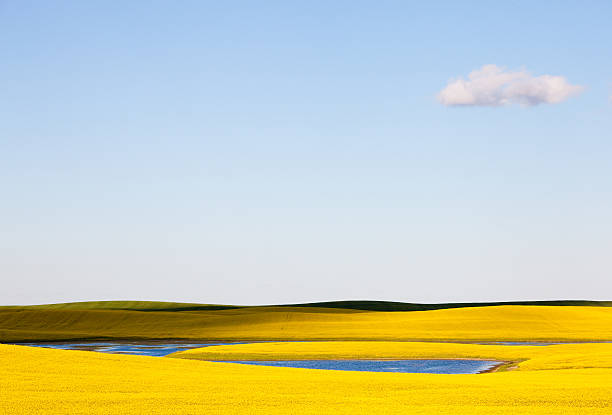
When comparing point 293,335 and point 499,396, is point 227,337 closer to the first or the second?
point 293,335

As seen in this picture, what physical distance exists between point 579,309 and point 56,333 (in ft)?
193

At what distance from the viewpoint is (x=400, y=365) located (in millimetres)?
51906

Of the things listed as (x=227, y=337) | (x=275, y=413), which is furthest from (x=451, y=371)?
(x=227, y=337)

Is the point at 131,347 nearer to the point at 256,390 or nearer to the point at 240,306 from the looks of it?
the point at 256,390

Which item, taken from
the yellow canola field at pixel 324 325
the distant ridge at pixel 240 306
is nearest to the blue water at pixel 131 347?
the yellow canola field at pixel 324 325

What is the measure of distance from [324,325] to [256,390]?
62.1 meters

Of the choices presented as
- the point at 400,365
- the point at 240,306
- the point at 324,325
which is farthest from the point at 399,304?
the point at 400,365

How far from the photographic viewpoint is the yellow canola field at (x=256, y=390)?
2475 centimetres

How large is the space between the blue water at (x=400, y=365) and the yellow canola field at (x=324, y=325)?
2225cm

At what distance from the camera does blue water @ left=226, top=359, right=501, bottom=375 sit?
49.0 meters

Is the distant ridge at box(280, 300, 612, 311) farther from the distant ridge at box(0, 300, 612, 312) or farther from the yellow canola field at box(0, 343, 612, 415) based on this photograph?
the yellow canola field at box(0, 343, 612, 415)

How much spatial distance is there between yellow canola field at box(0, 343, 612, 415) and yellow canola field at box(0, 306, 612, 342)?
41.6 meters

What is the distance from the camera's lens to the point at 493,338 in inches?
3066

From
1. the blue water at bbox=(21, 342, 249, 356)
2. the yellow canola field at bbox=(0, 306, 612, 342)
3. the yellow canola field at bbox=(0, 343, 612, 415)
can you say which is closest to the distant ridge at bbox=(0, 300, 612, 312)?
the yellow canola field at bbox=(0, 306, 612, 342)
